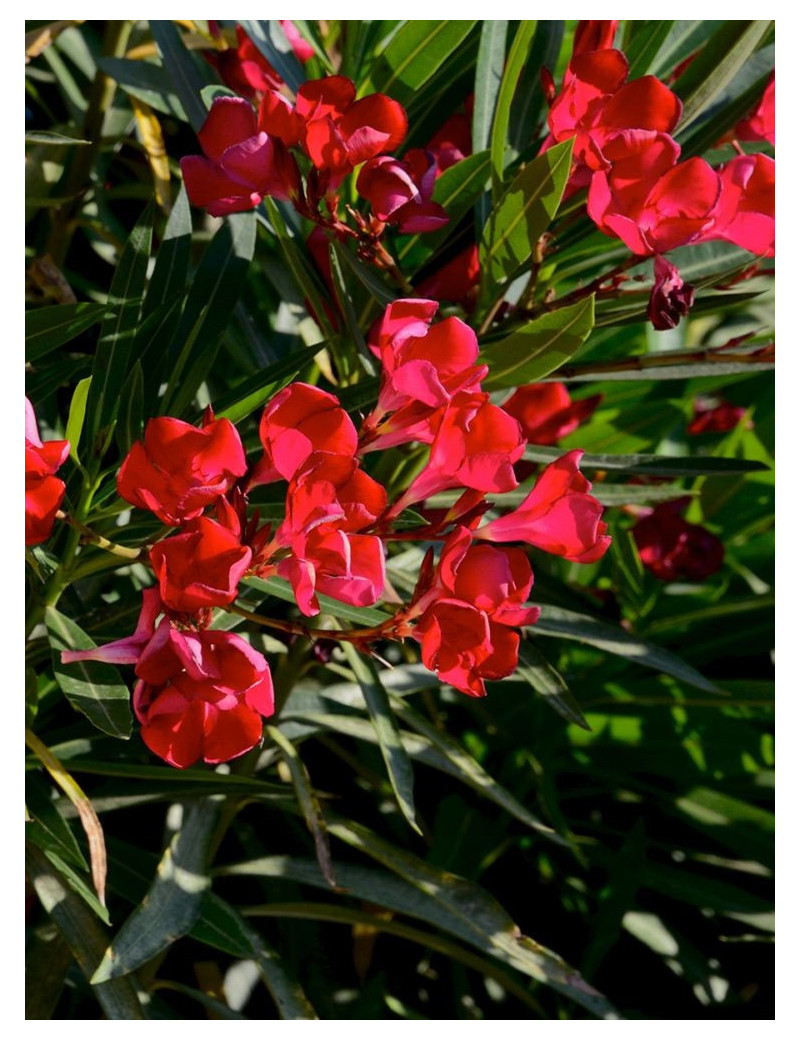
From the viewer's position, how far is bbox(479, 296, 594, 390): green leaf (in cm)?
80

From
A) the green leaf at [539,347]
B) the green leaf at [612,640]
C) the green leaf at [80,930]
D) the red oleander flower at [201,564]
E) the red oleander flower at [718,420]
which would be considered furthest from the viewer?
the red oleander flower at [718,420]

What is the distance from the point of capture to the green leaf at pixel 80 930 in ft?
3.34

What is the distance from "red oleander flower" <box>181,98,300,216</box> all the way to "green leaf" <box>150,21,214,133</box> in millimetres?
260

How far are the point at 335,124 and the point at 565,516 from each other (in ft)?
1.13

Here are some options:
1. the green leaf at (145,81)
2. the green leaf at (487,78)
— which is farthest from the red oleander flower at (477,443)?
the green leaf at (145,81)

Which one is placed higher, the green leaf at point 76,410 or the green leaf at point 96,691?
the green leaf at point 76,410

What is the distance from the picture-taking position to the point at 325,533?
2.18 feet

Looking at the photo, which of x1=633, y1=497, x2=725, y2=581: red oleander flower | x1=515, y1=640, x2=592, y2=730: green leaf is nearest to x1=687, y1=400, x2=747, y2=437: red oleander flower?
x1=633, y1=497, x2=725, y2=581: red oleander flower

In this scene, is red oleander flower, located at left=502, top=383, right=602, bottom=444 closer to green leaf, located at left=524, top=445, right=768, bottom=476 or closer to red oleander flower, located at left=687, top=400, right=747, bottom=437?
green leaf, located at left=524, top=445, right=768, bottom=476

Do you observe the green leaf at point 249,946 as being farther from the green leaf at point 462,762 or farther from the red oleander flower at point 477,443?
the red oleander flower at point 477,443

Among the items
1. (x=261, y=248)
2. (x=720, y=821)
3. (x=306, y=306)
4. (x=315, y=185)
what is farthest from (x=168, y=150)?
(x=720, y=821)

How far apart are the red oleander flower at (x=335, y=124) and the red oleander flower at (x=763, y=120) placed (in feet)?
1.27

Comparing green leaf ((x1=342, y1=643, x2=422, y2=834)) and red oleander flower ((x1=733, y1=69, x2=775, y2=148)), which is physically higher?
red oleander flower ((x1=733, y1=69, x2=775, y2=148))

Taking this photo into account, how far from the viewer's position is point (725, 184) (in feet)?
2.81
